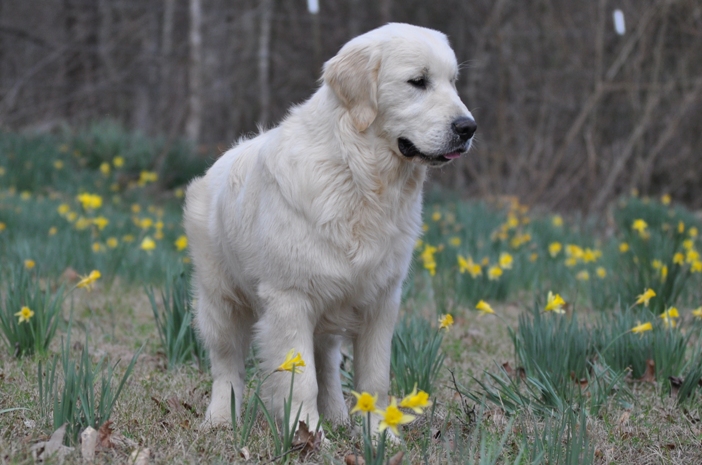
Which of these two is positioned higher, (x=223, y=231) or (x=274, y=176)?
(x=274, y=176)

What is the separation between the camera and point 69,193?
8609mm

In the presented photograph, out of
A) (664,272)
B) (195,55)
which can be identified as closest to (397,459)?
(664,272)

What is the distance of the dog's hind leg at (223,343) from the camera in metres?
2.98

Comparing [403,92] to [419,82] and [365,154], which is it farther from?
[365,154]

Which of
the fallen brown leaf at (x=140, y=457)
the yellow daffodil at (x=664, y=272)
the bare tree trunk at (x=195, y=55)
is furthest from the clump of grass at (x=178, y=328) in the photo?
the bare tree trunk at (x=195, y=55)

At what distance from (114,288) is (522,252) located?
287 centimetres

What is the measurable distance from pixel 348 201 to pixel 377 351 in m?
0.55

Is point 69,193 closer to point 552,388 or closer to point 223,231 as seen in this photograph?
point 223,231

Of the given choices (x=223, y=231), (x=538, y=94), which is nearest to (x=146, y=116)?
(x=538, y=94)

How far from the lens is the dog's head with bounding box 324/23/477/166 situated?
2607 mm

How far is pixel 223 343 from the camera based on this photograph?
300 centimetres

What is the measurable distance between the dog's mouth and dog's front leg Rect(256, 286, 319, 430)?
604mm

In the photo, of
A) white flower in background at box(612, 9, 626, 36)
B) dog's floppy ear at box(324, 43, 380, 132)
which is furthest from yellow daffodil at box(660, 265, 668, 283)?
white flower in background at box(612, 9, 626, 36)

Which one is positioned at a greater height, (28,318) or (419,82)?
(419,82)
